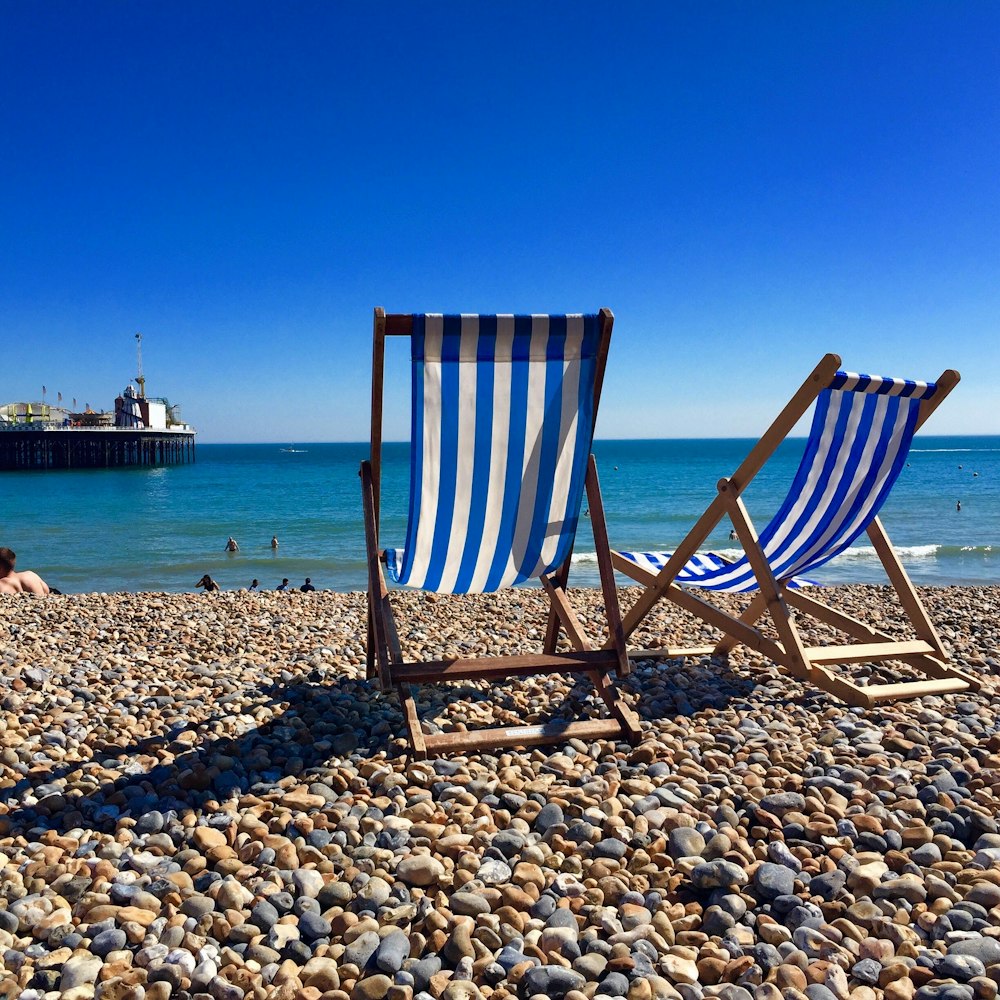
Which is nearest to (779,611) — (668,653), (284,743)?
(668,653)

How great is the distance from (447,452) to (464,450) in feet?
0.23

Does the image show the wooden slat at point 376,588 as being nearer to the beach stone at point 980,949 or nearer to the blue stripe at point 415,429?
the blue stripe at point 415,429

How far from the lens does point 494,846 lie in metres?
2.16

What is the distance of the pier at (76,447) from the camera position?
48812 mm

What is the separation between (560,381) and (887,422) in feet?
5.16

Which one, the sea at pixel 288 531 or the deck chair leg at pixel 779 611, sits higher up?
the deck chair leg at pixel 779 611

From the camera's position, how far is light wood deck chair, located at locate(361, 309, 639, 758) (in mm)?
2947

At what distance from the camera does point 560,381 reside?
10.3 feet

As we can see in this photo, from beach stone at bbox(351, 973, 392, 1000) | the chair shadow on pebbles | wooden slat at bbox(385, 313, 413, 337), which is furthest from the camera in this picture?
wooden slat at bbox(385, 313, 413, 337)

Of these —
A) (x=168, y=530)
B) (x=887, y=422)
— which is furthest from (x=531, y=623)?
(x=168, y=530)

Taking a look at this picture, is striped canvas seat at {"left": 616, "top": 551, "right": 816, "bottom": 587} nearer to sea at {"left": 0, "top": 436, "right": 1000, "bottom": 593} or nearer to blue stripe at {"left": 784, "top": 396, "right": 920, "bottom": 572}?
blue stripe at {"left": 784, "top": 396, "right": 920, "bottom": 572}

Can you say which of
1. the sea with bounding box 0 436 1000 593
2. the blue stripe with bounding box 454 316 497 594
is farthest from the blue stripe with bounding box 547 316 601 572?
the sea with bounding box 0 436 1000 593

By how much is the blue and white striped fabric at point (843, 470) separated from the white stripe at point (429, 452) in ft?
5.26

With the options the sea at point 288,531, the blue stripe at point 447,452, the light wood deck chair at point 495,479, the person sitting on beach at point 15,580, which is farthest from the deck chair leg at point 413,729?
the sea at point 288,531
